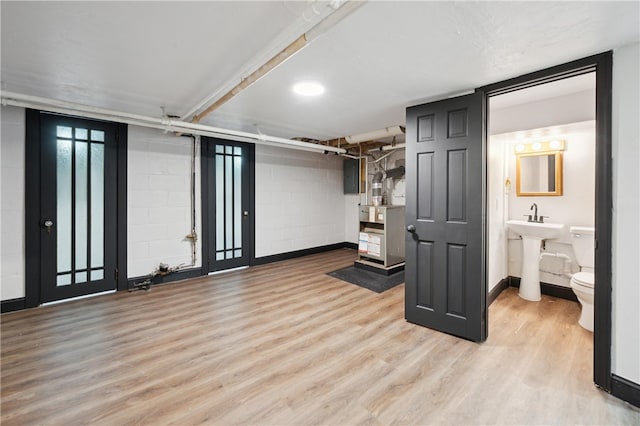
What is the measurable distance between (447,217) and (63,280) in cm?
435

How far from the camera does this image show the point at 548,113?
2.77 meters

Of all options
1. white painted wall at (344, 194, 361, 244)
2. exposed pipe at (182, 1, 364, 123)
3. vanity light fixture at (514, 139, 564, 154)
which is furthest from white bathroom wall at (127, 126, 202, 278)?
vanity light fixture at (514, 139, 564, 154)

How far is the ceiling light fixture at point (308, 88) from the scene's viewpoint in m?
2.40

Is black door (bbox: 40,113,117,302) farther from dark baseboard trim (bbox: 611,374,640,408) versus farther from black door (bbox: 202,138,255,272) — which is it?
dark baseboard trim (bbox: 611,374,640,408)

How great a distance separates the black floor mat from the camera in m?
3.98

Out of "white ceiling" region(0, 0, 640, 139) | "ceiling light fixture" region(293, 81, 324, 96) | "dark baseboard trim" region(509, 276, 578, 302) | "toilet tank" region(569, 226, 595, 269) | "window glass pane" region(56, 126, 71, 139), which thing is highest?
"ceiling light fixture" region(293, 81, 324, 96)

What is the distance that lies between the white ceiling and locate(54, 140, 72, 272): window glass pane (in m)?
0.84

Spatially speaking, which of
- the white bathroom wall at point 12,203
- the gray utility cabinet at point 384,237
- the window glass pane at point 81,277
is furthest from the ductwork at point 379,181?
the white bathroom wall at point 12,203

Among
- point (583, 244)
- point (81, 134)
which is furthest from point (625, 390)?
point (81, 134)

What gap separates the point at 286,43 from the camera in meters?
1.65

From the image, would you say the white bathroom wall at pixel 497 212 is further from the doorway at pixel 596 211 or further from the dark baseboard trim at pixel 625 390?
the dark baseboard trim at pixel 625 390

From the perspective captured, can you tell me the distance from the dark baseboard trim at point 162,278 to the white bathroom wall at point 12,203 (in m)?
1.04

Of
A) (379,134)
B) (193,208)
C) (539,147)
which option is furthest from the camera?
(193,208)

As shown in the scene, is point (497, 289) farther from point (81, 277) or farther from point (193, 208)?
point (81, 277)
